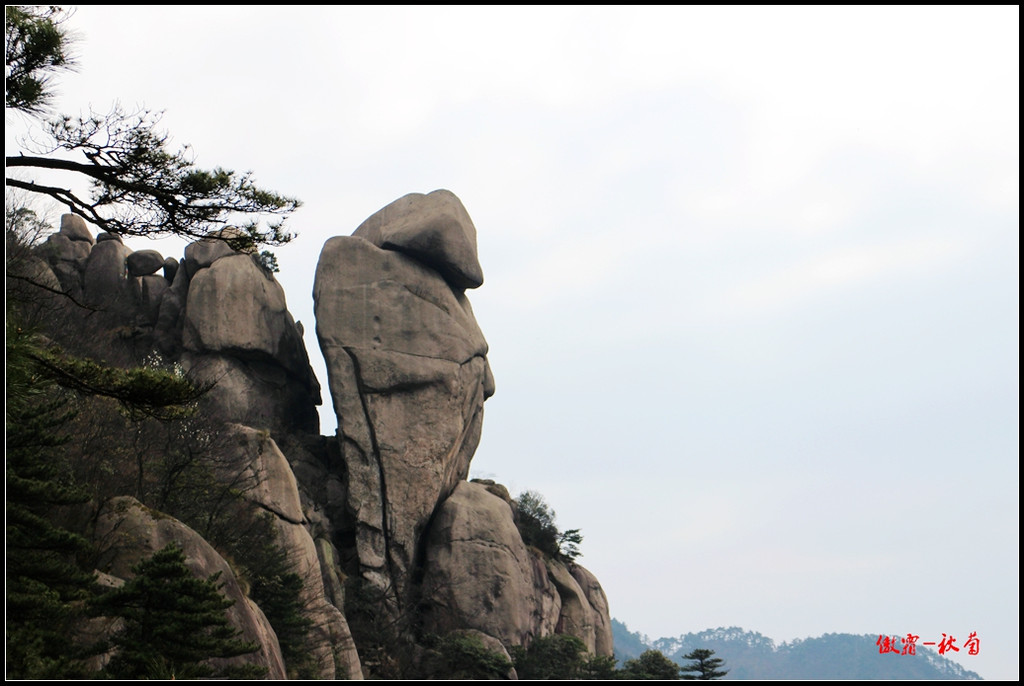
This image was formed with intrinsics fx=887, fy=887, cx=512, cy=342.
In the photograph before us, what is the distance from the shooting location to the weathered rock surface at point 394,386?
28.9 m

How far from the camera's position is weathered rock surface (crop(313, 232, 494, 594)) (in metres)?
28.9

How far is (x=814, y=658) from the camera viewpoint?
130 m

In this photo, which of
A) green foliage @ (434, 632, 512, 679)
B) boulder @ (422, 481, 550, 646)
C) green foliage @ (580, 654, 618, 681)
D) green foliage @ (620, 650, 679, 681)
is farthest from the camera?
boulder @ (422, 481, 550, 646)

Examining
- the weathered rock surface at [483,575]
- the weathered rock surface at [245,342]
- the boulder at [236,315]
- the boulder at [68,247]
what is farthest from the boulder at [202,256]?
the weathered rock surface at [483,575]

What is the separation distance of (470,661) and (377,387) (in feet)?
31.3

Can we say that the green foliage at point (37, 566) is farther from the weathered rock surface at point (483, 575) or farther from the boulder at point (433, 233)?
the boulder at point (433, 233)

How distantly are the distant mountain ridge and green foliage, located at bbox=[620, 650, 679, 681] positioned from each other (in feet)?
294

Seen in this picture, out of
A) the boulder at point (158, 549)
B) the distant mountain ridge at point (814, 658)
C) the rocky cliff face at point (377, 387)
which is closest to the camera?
the boulder at point (158, 549)

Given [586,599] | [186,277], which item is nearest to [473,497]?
[586,599]

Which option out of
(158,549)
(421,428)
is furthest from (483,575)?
(158,549)

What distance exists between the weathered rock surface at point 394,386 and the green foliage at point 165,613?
53.6 ft

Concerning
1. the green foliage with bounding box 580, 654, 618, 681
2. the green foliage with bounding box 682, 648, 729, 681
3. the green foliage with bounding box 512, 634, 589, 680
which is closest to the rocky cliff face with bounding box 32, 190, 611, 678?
the green foliage with bounding box 512, 634, 589, 680

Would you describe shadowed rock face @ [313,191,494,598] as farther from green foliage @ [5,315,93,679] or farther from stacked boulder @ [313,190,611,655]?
green foliage @ [5,315,93,679]

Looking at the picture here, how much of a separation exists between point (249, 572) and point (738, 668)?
416 feet
